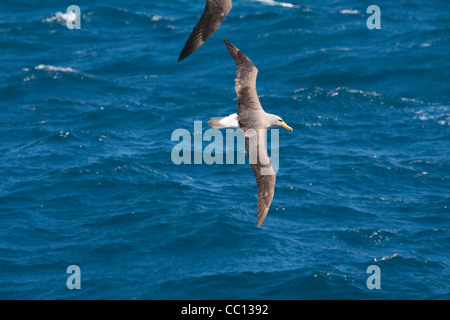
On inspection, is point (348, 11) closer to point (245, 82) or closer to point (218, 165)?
point (218, 165)

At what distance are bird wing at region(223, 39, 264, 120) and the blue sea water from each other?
8927 millimetres

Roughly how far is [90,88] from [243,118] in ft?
71.6

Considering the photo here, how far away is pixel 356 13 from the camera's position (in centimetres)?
5022

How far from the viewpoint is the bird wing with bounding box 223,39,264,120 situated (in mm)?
23406

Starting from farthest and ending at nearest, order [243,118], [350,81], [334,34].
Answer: [334,34] → [350,81] → [243,118]

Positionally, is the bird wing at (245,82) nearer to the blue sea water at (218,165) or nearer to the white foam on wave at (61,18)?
the blue sea water at (218,165)

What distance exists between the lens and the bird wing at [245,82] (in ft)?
76.8

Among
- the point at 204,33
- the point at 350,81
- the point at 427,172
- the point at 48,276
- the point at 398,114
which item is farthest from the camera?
the point at 350,81

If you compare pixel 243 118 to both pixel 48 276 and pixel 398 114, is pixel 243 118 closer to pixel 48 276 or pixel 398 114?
pixel 48 276

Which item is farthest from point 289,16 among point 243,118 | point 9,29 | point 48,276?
point 243,118

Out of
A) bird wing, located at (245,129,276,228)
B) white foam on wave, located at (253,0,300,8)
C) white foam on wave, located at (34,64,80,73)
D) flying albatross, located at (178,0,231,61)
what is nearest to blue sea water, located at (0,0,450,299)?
white foam on wave, located at (34,64,80,73)

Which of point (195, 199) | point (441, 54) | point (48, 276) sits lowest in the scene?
point (48, 276)

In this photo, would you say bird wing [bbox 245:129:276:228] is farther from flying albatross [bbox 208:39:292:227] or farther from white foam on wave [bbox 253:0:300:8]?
white foam on wave [bbox 253:0:300:8]

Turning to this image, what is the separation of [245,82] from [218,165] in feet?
46.7
